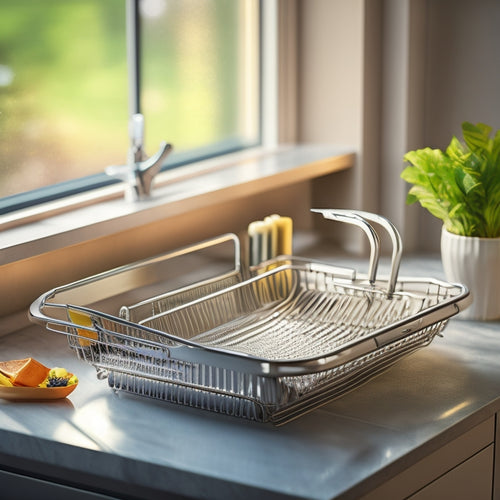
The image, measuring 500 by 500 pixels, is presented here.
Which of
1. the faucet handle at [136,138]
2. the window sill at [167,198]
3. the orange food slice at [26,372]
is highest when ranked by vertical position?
the faucet handle at [136,138]

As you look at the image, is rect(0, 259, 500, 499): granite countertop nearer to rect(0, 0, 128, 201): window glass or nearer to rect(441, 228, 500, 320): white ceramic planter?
rect(441, 228, 500, 320): white ceramic planter

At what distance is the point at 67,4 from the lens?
1877 mm

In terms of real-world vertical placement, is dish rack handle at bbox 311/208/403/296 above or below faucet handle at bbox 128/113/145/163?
below

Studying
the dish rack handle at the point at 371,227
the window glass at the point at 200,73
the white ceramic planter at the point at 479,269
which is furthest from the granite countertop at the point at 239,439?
the window glass at the point at 200,73

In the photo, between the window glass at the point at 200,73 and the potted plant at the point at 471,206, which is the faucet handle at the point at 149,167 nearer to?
the window glass at the point at 200,73

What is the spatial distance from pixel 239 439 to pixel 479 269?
0.76m

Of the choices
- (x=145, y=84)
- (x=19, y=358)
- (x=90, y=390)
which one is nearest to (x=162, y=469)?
(x=90, y=390)

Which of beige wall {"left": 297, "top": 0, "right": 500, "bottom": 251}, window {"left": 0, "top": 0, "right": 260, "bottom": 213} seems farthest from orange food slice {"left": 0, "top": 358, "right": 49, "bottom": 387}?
beige wall {"left": 297, "top": 0, "right": 500, "bottom": 251}

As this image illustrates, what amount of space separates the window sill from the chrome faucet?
0.03 m

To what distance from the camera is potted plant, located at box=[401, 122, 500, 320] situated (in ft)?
5.92

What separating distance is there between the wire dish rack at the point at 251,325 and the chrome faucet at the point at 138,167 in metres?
0.17

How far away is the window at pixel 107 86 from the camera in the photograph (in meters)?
1.81

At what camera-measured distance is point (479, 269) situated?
183 centimetres

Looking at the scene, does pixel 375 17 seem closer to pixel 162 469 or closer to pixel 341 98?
pixel 341 98
